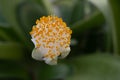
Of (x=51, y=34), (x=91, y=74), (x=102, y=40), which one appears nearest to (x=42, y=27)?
(x=51, y=34)

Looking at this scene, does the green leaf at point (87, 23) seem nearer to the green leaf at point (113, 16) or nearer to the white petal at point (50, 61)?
the green leaf at point (113, 16)

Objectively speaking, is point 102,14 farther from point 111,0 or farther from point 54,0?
point 54,0

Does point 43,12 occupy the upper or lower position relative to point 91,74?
upper

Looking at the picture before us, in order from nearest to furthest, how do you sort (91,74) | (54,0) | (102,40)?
1. (91,74)
2. (102,40)
3. (54,0)

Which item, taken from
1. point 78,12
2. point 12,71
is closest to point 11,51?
point 12,71

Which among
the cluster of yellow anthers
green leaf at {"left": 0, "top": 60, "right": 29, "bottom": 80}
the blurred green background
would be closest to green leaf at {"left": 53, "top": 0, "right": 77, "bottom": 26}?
the blurred green background

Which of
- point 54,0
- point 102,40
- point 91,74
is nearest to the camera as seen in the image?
point 91,74

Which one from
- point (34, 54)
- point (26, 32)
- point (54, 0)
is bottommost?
point (34, 54)

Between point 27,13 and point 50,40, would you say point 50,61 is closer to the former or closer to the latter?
point 50,40
